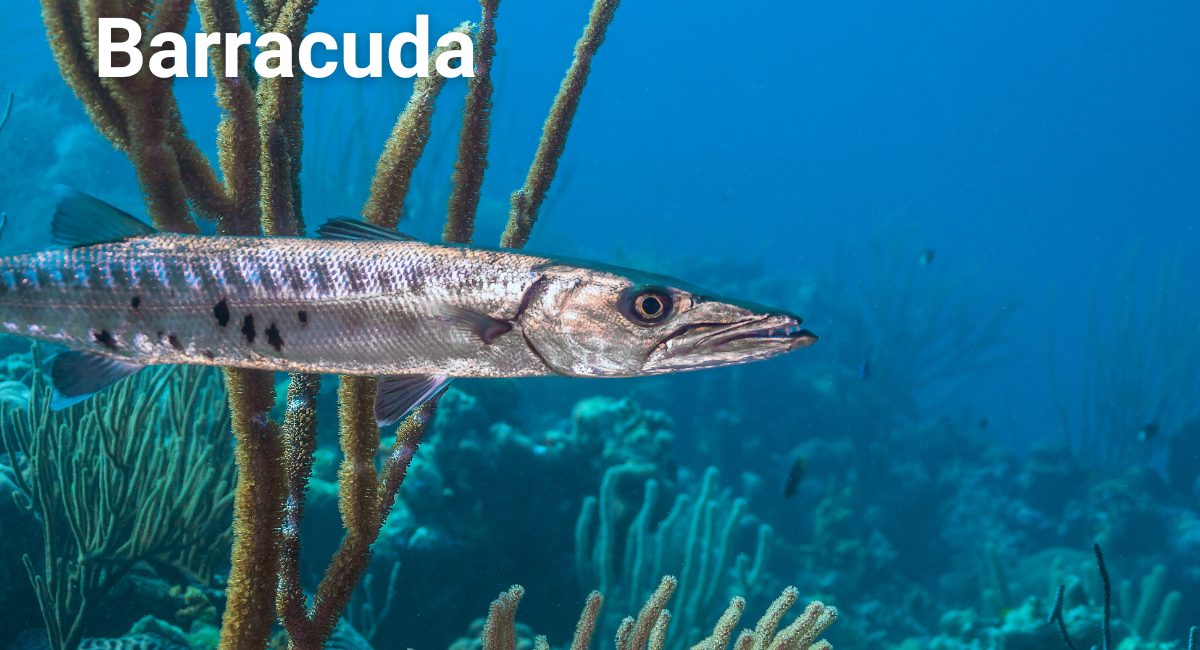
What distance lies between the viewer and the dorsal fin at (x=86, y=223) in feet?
5.43

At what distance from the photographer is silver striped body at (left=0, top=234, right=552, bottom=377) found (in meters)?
1.57

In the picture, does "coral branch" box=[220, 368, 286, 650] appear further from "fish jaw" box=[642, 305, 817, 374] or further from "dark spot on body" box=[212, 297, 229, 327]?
"fish jaw" box=[642, 305, 817, 374]

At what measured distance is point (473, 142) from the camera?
92.7 inches

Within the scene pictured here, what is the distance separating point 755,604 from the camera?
353 inches

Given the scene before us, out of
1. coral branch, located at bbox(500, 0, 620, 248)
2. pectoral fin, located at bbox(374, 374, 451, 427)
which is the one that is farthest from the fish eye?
coral branch, located at bbox(500, 0, 620, 248)

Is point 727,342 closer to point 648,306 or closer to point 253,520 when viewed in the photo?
point 648,306

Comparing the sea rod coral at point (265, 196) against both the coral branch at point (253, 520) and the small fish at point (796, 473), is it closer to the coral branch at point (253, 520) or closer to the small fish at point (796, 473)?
the coral branch at point (253, 520)

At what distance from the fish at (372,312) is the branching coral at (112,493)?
10.0ft

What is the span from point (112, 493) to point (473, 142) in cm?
368

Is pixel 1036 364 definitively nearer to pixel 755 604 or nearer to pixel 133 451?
pixel 755 604

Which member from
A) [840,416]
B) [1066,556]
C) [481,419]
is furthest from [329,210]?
[1066,556]

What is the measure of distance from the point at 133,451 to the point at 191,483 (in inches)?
17.5

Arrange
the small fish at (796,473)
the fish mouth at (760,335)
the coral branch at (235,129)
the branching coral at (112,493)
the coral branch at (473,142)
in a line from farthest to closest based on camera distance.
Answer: the small fish at (796,473) → the branching coral at (112,493) → the coral branch at (473,142) → the coral branch at (235,129) → the fish mouth at (760,335)

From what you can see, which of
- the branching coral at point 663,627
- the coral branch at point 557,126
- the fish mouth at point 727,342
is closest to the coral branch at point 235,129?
the coral branch at point 557,126
